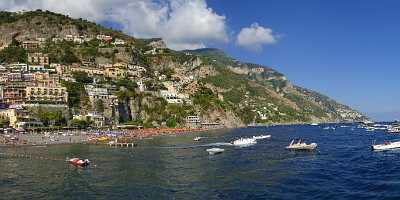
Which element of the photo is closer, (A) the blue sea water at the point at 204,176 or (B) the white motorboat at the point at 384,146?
(A) the blue sea water at the point at 204,176

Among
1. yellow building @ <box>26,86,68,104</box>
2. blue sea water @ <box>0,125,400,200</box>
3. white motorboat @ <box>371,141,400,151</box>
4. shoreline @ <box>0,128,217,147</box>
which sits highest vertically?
yellow building @ <box>26,86,68,104</box>

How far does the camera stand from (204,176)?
64.3 meters

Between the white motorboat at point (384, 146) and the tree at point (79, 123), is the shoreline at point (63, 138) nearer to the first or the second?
the tree at point (79, 123)

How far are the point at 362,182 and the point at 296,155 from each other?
3362cm

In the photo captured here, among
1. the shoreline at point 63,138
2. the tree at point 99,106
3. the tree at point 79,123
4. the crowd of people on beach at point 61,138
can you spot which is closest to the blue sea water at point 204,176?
the shoreline at point 63,138

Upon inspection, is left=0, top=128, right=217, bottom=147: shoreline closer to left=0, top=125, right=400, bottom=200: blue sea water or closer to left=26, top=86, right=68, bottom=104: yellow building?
left=0, top=125, right=400, bottom=200: blue sea water

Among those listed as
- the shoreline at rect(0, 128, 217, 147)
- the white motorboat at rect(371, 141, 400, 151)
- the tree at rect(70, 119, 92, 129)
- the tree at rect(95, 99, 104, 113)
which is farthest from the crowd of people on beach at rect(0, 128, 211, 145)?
the white motorboat at rect(371, 141, 400, 151)

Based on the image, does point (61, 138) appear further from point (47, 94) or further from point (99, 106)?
point (99, 106)

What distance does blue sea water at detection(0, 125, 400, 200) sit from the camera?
171ft

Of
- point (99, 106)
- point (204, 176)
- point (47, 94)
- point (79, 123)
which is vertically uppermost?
point (47, 94)

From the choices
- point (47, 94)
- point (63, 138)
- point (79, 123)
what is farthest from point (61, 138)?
point (47, 94)

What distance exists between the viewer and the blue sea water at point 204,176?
52.0 m

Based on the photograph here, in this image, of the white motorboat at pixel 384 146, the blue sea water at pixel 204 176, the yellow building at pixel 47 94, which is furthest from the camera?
the yellow building at pixel 47 94

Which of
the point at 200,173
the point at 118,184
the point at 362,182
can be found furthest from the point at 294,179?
the point at 118,184
